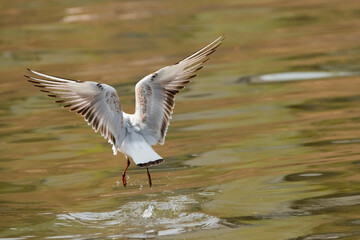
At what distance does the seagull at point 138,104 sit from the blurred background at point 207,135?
2.00 feet

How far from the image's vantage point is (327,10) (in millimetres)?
19578

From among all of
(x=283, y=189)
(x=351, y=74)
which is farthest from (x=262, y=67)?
(x=283, y=189)

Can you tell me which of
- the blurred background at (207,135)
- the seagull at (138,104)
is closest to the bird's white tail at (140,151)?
the seagull at (138,104)

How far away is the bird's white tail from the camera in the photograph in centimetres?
750

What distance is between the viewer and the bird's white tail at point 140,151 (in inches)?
295

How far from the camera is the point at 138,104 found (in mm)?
8398

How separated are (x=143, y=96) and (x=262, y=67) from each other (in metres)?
6.40

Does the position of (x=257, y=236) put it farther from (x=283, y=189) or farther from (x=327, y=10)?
(x=327, y=10)

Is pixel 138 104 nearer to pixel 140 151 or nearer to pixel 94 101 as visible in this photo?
pixel 94 101

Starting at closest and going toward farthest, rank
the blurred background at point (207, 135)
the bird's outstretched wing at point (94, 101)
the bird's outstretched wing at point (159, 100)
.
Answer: the blurred background at point (207, 135) → the bird's outstretched wing at point (94, 101) → the bird's outstretched wing at point (159, 100)

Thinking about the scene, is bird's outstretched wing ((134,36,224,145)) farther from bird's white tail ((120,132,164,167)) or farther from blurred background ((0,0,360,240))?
blurred background ((0,0,360,240))

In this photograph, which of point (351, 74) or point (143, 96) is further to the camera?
point (351, 74)

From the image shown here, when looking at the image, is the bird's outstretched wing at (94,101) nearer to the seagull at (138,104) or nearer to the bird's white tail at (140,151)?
the seagull at (138,104)

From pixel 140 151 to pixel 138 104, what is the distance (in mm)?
677
